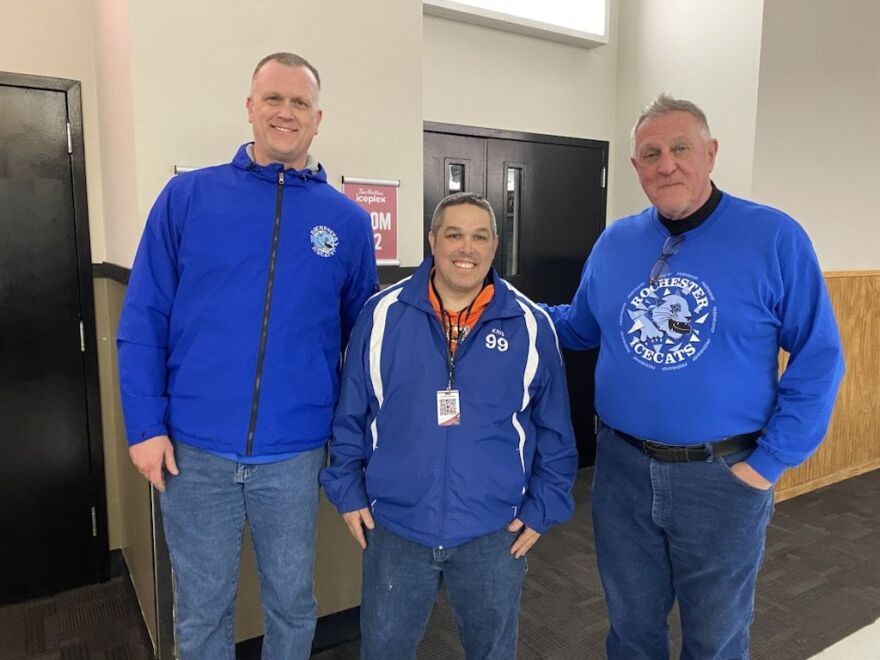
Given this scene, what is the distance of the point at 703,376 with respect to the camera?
1519 millimetres

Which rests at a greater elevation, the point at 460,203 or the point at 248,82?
the point at 248,82

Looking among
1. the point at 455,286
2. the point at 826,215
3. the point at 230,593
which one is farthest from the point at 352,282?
the point at 826,215

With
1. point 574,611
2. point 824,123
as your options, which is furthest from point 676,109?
point 824,123

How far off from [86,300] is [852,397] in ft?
13.4

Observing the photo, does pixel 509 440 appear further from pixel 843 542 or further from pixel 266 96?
pixel 843 542

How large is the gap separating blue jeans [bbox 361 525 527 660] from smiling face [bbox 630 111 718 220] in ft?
2.87

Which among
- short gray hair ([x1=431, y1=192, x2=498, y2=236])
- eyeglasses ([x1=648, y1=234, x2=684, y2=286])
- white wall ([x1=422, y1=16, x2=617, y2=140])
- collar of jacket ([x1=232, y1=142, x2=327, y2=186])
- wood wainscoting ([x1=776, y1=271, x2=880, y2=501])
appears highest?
white wall ([x1=422, y1=16, x2=617, y2=140])

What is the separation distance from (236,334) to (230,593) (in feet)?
2.07

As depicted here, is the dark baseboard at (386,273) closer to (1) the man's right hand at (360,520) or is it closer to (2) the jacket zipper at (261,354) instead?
(2) the jacket zipper at (261,354)

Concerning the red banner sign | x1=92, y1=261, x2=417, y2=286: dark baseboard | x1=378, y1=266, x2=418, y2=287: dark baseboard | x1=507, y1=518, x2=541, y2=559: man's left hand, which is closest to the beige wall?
x1=92, y1=261, x2=417, y2=286: dark baseboard

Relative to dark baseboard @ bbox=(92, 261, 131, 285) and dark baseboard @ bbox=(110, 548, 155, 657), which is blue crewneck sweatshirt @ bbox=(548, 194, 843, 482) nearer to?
dark baseboard @ bbox=(92, 261, 131, 285)

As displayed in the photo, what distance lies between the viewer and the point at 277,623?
1.60 metres

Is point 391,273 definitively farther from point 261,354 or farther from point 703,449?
point 703,449

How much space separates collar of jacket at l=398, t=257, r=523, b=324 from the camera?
1.49 metres
